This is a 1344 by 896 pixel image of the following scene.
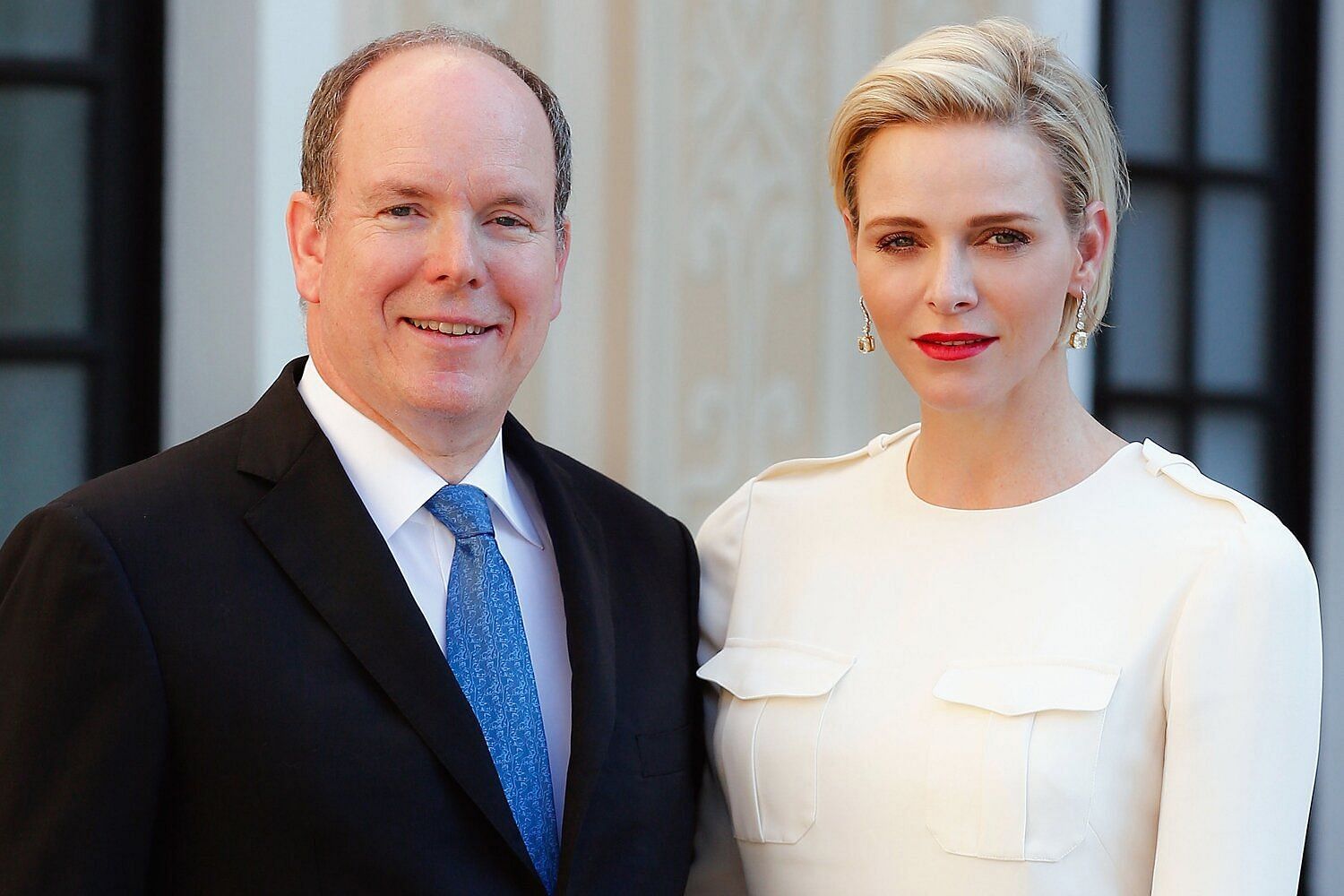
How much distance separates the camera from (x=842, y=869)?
1922mm

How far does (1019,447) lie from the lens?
6.55ft

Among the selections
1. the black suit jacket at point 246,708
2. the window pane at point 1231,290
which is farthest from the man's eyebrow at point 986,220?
the window pane at point 1231,290

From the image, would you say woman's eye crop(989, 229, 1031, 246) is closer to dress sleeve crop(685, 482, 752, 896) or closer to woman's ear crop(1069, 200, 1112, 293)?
woman's ear crop(1069, 200, 1112, 293)

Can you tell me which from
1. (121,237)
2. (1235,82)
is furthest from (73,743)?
(1235,82)

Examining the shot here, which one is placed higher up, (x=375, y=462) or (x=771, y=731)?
(x=375, y=462)

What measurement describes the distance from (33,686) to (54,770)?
9cm

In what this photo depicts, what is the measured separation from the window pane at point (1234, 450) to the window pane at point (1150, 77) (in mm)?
745

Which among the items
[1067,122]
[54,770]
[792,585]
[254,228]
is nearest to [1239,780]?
[792,585]

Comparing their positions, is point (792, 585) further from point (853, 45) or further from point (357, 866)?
point (853, 45)

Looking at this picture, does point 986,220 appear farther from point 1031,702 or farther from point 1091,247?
point 1031,702

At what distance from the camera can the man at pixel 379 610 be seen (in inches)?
58.8

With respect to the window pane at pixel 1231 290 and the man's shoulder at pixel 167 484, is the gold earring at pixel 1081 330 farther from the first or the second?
the window pane at pixel 1231 290

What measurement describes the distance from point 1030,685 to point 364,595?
0.82 m

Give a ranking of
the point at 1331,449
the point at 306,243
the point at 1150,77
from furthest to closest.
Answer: the point at 1331,449 → the point at 1150,77 → the point at 306,243
